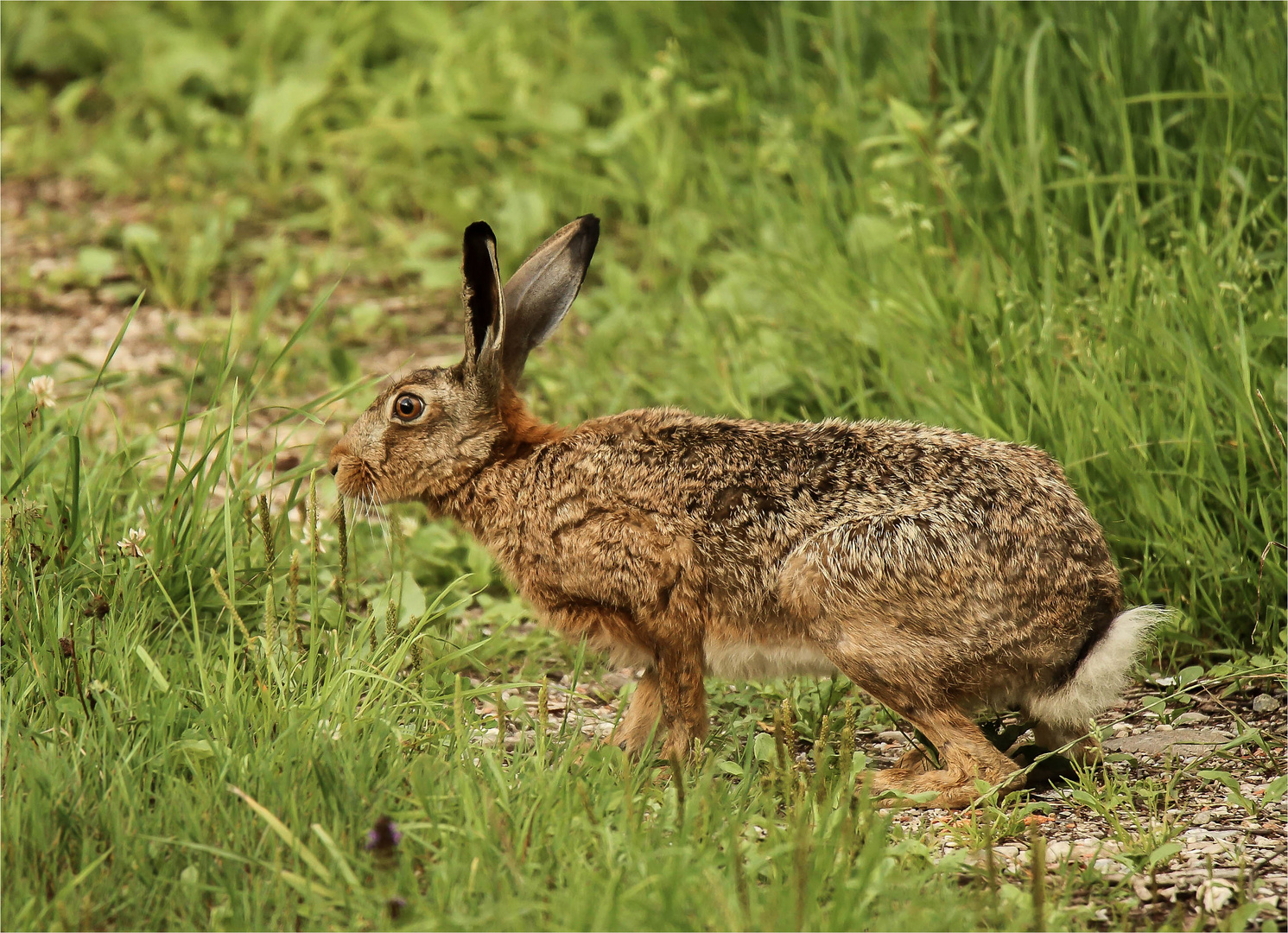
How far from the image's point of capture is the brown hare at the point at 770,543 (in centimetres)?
411

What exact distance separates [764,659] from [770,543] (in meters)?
0.37

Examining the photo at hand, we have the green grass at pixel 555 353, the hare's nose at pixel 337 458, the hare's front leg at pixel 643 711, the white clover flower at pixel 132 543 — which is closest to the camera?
the green grass at pixel 555 353

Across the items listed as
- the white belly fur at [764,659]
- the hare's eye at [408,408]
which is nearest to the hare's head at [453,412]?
the hare's eye at [408,408]

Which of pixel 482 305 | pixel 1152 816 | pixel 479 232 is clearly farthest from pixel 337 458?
pixel 1152 816

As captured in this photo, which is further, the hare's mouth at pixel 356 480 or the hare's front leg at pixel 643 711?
the hare's mouth at pixel 356 480

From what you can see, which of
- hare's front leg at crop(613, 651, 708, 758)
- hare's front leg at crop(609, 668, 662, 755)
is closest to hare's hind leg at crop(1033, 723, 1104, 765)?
hare's front leg at crop(613, 651, 708, 758)

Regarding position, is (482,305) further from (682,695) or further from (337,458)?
(682,695)

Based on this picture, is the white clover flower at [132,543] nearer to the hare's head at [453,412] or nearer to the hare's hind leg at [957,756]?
the hare's head at [453,412]

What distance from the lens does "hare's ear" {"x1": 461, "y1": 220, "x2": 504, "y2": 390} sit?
4.45m

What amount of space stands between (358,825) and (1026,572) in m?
2.05

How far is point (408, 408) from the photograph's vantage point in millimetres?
4895

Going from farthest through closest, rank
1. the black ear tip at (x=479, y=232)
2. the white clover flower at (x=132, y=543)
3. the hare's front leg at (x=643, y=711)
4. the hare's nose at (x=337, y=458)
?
the hare's nose at (x=337, y=458) < the hare's front leg at (x=643, y=711) < the black ear tip at (x=479, y=232) < the white clover flower at (x=132, y=543)

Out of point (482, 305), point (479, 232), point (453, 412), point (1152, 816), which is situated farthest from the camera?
point (453, 412)

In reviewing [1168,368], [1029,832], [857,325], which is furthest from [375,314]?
[1029,832]
